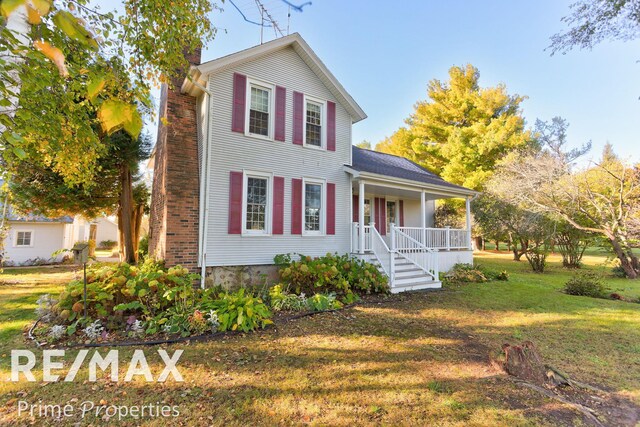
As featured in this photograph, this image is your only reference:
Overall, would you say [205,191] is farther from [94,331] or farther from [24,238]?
[24,238]

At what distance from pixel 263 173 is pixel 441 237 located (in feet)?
25.6

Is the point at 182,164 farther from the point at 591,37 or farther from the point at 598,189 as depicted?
the point at 598,189

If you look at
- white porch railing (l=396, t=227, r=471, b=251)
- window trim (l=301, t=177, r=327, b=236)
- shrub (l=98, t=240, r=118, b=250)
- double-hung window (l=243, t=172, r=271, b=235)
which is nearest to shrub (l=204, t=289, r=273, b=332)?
double-hung window (l=243, t=172, r=271, b=235)

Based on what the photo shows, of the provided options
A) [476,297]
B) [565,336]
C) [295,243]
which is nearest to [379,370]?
[565,336]

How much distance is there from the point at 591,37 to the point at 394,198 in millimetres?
8041

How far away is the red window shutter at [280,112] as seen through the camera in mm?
8648

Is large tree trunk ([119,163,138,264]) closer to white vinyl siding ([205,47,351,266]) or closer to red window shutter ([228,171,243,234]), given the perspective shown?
white vinyl siding ([205,47,351,266])

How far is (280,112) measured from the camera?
8.73 metres

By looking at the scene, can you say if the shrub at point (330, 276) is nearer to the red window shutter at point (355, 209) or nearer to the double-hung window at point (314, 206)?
the double-hung window at point (314, 206)

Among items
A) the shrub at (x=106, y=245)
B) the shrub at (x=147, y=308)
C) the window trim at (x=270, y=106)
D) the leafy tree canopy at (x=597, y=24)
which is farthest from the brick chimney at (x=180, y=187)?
the shrub at (x=106, y=245)

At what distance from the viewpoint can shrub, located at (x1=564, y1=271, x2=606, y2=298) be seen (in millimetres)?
9297

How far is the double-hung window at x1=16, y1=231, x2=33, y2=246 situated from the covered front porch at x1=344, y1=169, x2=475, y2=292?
18.7 m

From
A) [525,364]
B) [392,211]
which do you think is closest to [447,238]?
[392,211]

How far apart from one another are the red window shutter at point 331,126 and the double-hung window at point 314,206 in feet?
4.49
